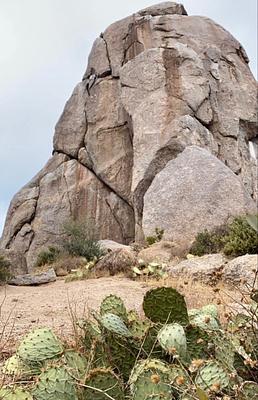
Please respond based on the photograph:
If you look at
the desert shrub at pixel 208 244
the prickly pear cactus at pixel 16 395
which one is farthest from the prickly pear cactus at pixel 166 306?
the desert shrub at pixel 208 244

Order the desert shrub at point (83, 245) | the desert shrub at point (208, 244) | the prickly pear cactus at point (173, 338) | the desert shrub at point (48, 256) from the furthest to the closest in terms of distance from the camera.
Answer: the desert shrub at point (48, 256) < the desert shrub at point (83, 245) < the desert shrub at point (208, 244) < the prickly pear cactus at point (173, 338)

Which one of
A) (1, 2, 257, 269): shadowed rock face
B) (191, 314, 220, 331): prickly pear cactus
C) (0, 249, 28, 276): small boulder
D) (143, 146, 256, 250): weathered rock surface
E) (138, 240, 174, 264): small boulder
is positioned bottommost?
(0, 249, 28, 276): small boulder

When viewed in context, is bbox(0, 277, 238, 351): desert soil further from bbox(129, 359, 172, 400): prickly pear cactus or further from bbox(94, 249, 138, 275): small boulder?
bbox(129, 359, 172, 400): prickly pear cactus

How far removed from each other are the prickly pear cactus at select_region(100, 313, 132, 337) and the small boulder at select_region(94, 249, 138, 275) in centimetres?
841

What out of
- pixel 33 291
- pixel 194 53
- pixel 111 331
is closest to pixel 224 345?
pixel 111 331

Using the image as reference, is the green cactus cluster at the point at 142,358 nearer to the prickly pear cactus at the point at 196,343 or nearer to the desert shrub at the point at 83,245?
the prickly pear cactus at the point at 196,343

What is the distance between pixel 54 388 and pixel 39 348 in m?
0.57

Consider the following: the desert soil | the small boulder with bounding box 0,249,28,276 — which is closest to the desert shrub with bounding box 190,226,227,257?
the desert soil

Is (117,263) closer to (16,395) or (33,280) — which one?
(33,280)

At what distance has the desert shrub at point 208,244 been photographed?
502 inches

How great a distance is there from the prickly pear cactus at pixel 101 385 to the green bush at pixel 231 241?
788 centimetres

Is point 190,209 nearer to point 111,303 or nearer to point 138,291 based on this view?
point 138,291

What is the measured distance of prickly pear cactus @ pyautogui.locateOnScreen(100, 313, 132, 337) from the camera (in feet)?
9.37

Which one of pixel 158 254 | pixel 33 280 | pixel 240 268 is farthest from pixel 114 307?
pixel 158 254
